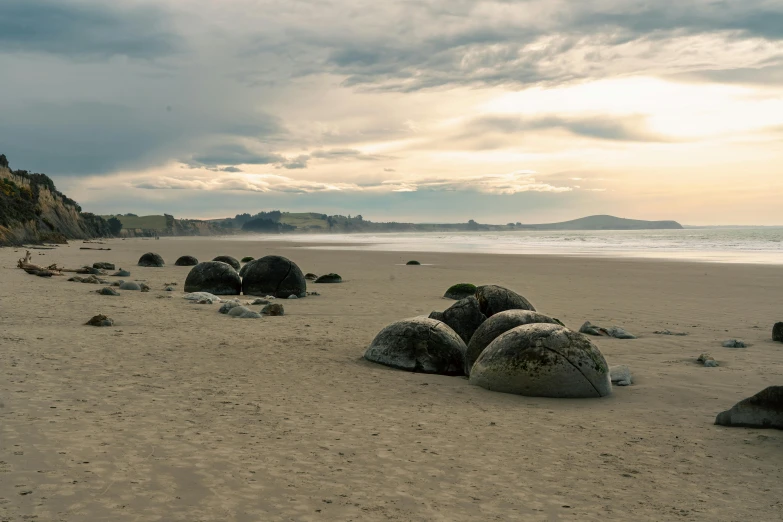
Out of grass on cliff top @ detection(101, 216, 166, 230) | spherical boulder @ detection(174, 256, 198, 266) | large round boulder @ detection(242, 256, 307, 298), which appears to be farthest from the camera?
grass on cliff top @ detection(101, 216, 166, 230)

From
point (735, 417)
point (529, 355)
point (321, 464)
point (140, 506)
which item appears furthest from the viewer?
point (529, 355)

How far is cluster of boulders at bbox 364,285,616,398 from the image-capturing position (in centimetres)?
781

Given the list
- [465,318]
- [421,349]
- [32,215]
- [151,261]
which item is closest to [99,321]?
[421,349]

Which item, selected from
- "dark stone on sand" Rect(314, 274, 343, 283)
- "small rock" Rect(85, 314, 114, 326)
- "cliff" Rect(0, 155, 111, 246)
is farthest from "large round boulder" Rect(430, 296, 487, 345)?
"cliff" Rect(0, 155, 111, 246)

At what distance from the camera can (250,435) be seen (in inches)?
230

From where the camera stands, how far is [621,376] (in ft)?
28.2

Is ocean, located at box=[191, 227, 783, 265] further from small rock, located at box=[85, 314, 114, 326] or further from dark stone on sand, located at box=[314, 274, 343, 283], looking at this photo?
small rock, located at box=[85, 314, 114, 326]

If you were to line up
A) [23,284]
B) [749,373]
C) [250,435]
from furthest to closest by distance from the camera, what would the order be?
[23,284], [749,373], [250,435]

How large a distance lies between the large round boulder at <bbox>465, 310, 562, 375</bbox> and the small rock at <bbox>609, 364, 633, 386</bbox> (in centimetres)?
114

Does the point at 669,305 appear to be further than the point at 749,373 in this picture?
Yes

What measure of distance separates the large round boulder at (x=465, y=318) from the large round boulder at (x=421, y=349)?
37.1 inches

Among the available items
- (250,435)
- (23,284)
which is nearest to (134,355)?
(250,435)

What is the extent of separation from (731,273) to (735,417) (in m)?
23.2

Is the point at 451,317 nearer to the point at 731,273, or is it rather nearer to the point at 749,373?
the point at 749,373
